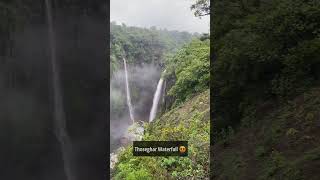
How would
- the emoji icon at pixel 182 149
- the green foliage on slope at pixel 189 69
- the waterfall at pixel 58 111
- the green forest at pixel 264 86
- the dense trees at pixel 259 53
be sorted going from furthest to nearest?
the waterfall at pixel 58 111 → the green foliage on slope at pixel 189 69 → the emoji icon at pixel 182 149 → the dense trees at pixel 259 53 → the green forest at pixel 264 86

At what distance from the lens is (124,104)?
9945 millimetres

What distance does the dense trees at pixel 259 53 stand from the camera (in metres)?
9.60

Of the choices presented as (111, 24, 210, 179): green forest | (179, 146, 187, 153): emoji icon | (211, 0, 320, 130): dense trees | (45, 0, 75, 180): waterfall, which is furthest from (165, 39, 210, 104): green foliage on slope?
(45, 0, 75, 180): waterfall

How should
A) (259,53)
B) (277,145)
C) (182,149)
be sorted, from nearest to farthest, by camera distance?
1. (277,145)
2. (182,149)
3. (259,53)

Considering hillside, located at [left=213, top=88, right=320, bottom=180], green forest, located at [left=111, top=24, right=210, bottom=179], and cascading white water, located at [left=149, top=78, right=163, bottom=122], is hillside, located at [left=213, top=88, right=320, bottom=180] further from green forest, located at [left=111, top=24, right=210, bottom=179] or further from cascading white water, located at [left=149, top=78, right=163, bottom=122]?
cascading white water, located at [left=149, top=78, right=163, bottom=122]

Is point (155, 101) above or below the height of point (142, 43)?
below

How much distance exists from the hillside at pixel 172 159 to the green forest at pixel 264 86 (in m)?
0.28

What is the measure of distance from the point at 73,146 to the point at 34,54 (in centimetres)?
196

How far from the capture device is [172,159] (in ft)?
32.0

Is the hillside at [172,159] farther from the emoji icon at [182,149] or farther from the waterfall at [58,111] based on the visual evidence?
the waterfall at [58,111]

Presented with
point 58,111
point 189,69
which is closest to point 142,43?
point 189,69

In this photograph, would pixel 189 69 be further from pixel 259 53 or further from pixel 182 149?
pixel 182 149

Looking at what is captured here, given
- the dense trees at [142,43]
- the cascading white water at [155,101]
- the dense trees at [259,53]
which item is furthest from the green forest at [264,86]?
the cascading white water at [155,101]

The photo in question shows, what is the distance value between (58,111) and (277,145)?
4328mm
